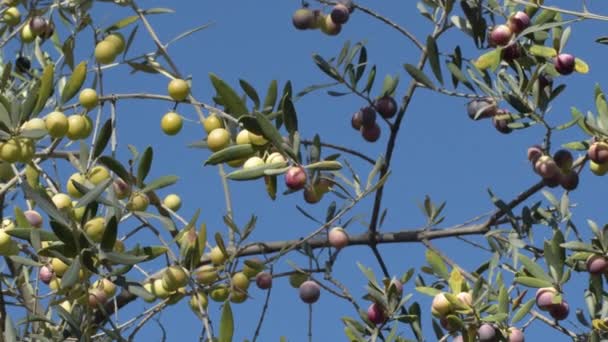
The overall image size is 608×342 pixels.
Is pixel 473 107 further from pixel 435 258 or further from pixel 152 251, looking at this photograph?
pixel 152 251

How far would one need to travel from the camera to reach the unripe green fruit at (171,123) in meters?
3.08

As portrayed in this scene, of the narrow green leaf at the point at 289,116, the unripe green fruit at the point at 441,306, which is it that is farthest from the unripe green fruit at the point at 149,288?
the unripe green fruit at the point at 441,306

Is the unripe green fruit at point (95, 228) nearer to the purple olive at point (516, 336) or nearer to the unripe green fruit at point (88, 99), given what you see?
the unripe green fruit at point (88, 99)

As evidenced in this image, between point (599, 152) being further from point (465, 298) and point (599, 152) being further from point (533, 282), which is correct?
point (465, 298)

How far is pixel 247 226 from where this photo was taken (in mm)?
3066

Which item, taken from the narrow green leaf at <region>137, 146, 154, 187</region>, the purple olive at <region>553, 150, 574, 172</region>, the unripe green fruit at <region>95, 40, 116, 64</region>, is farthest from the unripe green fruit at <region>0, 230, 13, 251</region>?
the purple olive at <region>553, 150, 574, 172</region>

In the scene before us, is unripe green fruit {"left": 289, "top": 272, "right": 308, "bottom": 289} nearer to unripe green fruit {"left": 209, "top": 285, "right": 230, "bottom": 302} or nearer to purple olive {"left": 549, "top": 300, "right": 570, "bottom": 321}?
unripe green fruit {"left": 209, "top": 285, "right": 230, "bottom": 302}

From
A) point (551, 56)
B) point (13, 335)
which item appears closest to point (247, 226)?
point (13, 335)

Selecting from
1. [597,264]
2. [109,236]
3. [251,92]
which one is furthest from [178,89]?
[597,264]

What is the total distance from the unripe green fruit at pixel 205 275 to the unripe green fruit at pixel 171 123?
390 millimetres

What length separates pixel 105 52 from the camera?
124 inches

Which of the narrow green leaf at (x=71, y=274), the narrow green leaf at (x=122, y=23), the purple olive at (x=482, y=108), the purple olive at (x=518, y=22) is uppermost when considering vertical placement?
the purple olive at (x=518, y=22)

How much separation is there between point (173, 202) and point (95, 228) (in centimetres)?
68

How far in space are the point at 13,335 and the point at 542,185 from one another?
56.3 inches
